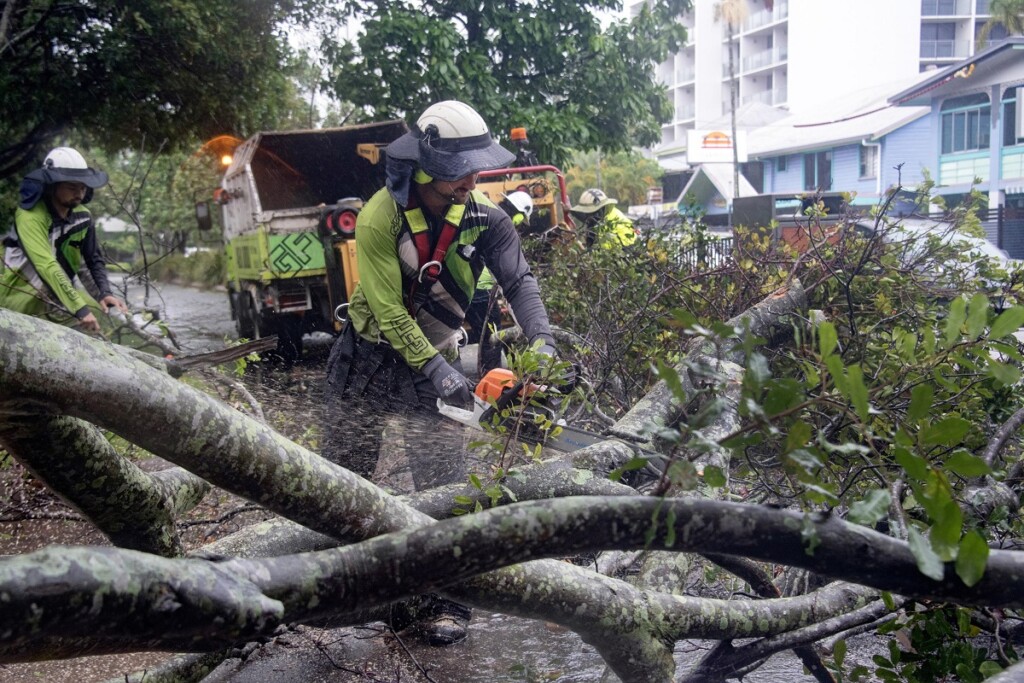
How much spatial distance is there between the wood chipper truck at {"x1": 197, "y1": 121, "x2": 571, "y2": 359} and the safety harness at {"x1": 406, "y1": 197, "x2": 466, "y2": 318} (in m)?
4.19

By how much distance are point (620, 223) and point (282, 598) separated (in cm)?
595

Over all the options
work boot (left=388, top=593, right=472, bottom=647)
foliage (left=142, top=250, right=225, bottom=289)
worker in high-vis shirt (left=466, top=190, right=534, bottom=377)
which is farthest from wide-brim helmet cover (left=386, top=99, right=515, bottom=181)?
foliage (left=142, top=250, right=225, bottom=289)

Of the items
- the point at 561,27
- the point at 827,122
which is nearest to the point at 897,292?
the point at 561,27

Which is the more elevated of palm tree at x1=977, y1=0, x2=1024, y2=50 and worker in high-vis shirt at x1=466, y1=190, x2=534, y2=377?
palm tree at x1=977, y1=0, x2=1024, y2=50

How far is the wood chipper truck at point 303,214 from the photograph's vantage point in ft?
31.4

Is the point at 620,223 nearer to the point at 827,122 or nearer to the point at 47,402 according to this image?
the point at 47,402

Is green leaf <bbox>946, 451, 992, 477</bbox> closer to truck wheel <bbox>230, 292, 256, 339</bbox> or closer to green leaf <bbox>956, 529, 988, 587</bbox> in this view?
green leaf <bbox>956, 529, 988, 587</bbox>

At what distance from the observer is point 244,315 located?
40.3ft

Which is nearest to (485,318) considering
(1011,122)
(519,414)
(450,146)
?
(450,146)

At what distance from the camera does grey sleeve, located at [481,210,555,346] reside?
4129 mm

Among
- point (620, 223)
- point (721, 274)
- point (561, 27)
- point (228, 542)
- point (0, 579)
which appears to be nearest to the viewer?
point (0, 579)

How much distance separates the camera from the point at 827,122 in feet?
104

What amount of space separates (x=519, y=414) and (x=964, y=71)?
2447 centimetres

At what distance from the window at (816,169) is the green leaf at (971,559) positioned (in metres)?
31.4
